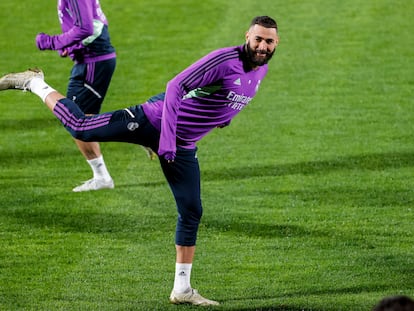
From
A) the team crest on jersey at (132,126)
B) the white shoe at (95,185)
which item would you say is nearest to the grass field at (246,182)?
the white shoe at (95,185)

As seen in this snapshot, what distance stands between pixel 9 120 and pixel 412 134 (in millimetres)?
5455

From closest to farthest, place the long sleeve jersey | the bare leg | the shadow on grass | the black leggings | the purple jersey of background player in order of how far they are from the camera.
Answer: the purple jersey of background player
the black leggings
the bare leg
the long sleeve jersey
the shadow on grass

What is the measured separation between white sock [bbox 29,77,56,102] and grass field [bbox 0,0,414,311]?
1.47 m

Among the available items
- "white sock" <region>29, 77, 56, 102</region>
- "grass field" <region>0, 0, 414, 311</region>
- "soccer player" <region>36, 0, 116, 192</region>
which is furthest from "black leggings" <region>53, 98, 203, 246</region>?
"soccer player" <region>36, 0, 116, 192</region>

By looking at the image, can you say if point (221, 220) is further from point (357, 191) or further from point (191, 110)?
point (191, 110)

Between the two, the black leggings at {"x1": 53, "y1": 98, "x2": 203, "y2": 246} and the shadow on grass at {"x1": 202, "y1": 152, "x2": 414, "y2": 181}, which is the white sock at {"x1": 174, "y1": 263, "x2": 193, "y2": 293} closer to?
the black leggings at {"x1": 53, "y1": 98, "x2": 203, "y2": 246}

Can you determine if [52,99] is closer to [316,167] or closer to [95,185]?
[95,185]

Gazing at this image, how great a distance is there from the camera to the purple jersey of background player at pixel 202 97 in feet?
26.6

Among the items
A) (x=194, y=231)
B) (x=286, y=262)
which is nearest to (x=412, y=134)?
(x=286, y=262)

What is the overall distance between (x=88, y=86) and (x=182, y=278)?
432 centimetres

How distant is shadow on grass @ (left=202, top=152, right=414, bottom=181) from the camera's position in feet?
42.7

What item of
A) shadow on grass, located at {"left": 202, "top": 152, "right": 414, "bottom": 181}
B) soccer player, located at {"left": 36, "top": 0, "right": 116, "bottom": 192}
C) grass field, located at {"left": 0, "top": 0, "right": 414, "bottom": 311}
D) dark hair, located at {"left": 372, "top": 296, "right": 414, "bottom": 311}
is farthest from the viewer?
shadow on grass, located at {"left": 202, "top": 152, "right": 414, "bottom": 181}

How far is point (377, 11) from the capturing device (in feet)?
70.8

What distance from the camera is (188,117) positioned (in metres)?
8.45
